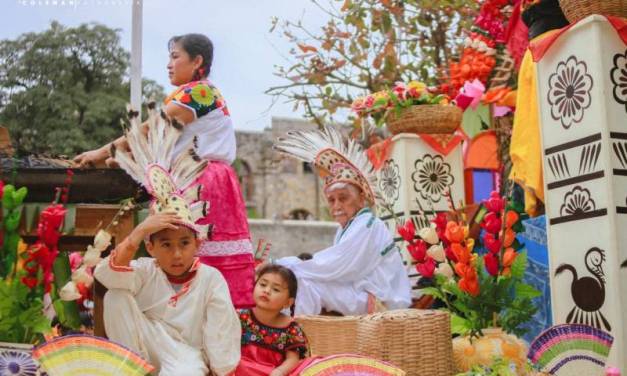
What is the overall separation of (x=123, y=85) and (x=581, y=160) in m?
6.16

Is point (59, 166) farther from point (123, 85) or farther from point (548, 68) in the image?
point (123, 85)

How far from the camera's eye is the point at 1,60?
8125 millimetres

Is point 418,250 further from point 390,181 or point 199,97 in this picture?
point 390,181

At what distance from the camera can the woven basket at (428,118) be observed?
739cm

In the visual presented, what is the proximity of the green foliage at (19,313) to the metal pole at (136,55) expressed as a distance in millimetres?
1248

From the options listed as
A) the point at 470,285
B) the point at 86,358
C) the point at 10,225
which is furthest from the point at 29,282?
the point at 470,285

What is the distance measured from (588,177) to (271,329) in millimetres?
1849

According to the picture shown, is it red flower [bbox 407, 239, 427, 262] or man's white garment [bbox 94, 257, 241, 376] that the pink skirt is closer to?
man's white garment [bbox 94, 257, 241, 376]

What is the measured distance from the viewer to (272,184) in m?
32.2

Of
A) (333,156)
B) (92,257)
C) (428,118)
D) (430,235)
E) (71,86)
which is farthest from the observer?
(71,86)

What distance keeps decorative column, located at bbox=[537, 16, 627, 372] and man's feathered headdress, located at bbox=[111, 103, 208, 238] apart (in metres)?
2.03

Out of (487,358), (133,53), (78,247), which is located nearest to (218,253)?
(78,247)

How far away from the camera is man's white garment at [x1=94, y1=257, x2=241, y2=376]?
347 centimetres

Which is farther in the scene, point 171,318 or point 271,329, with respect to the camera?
point 271,329
